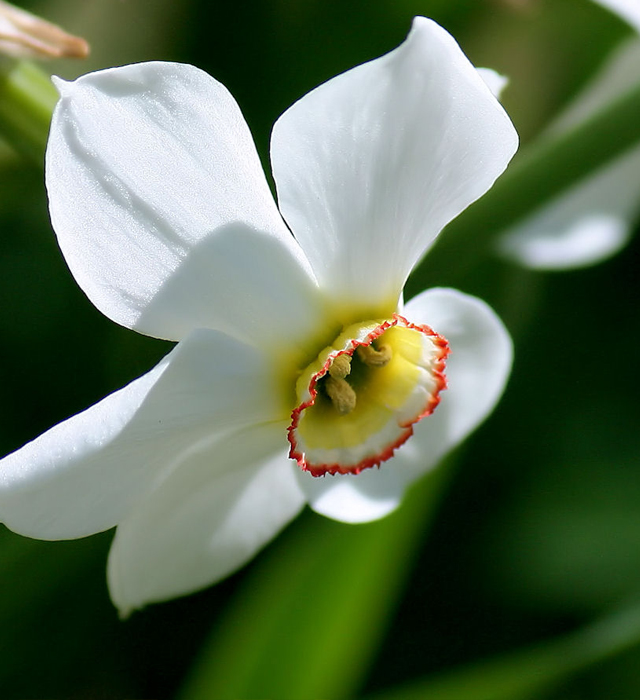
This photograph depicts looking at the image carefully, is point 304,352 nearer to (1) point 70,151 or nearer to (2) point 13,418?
(1) point 70,151

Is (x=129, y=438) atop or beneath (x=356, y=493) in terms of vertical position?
atop

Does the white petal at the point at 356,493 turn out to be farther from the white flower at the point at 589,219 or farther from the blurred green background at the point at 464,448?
the white flower at the point at 589,219

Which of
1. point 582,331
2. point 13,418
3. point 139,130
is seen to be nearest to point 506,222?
point 139,130

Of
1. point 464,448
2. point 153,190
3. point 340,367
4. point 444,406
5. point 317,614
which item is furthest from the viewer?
point 464,448

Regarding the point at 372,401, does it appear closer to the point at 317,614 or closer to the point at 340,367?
the point at 340,367

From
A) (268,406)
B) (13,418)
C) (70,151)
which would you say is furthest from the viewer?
(13,418)

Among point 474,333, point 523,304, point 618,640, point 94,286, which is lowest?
point 618,640

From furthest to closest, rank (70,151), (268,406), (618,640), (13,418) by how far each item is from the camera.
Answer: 1. (13,418)
2. (618,640)
3. (268,406)
4. (70,151)

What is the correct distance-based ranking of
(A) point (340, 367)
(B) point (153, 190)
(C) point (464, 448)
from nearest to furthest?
(B) point (153, 190), (A) point (340, 367), (C) point (464, 448)

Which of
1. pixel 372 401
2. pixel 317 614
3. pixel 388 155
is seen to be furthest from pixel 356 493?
pixel 388 155
